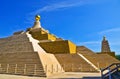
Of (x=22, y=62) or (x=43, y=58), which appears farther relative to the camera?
(x=22, y=62)

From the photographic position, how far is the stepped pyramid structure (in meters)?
18.0

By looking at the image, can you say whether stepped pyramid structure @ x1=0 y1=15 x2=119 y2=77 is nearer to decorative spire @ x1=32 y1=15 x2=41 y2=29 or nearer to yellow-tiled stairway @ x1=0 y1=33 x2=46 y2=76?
yellow-tiled stairway @ x1=0 y1=33 x2=46 y2=76

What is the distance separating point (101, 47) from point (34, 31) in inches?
653

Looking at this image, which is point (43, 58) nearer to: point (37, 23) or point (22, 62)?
point (22, 62)

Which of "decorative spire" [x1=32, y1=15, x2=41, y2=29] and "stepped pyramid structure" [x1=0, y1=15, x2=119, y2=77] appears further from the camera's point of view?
"decorative spire" [x1=32, y1=15, x2=41, y2=29]

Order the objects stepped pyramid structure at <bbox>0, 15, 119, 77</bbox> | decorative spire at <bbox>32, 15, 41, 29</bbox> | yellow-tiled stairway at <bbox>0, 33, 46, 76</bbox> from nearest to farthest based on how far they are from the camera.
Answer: yellow-tiled stairway at <bbox>0, 33, 46, 76</bbox> → stepped pyramid structure at <bbox>0, 15, 119, 77</bbox> → decorative spire at <bbox>32, 15, 41, 29</bbox>

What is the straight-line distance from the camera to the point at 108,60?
24.8m

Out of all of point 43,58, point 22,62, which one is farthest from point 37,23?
point 43,58

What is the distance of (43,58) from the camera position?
19266 millimetres

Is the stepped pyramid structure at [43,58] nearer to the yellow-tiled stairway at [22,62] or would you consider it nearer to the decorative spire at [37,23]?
the yellow-tiled stairway at [22,62]

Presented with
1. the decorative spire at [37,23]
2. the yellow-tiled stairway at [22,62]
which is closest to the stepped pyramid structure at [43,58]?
the yellow-tiled stairway at [22,62]

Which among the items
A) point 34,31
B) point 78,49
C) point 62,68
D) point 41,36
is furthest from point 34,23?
point 62,68

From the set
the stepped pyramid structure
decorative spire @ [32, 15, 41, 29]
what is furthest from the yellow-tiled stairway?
decorative spire @ [32, 15, 41, 29]

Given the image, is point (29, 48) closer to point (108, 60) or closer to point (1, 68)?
point (1, 68)
